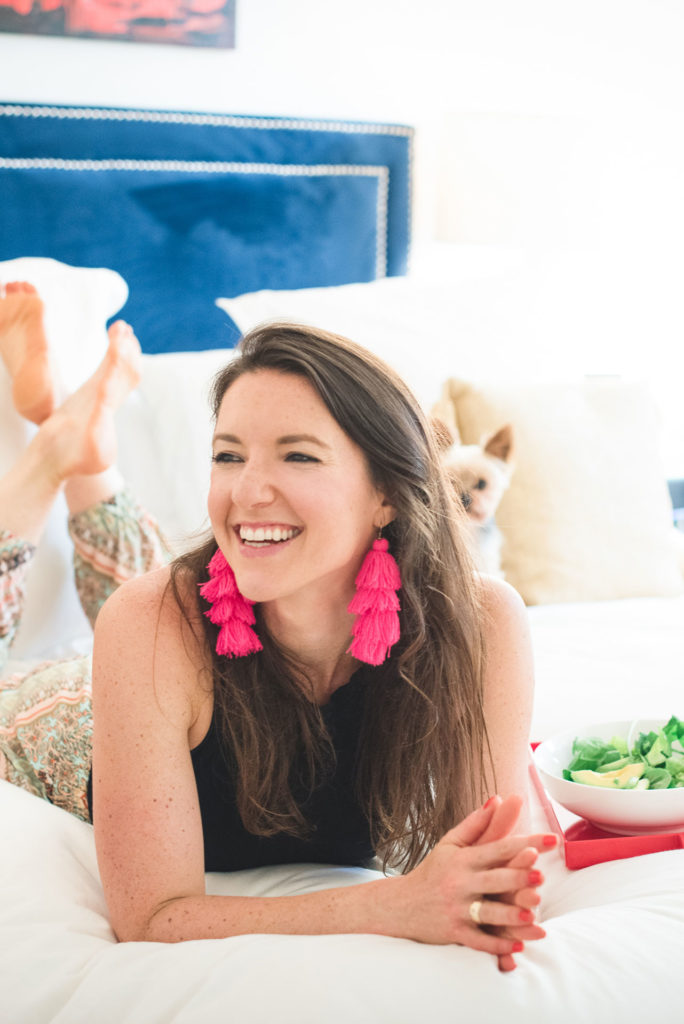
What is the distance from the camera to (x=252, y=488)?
118 centimetres

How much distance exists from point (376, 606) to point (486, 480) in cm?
90

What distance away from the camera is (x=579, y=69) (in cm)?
329

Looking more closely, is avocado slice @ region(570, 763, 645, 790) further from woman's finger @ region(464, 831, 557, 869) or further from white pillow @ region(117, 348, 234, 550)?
white pillow @ region(117, 348, 234, 550)

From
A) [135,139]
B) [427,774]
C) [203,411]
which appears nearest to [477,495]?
[203,411]

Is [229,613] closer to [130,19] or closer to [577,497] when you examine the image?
[577,497]

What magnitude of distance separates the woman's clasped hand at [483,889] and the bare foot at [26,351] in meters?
1.27

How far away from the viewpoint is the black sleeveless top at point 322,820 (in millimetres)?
1294

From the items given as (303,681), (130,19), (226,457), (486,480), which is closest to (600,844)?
(303,681)

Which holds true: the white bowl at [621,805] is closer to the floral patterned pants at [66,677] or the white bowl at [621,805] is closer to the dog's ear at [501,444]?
the floral patterned pants at [66,677]

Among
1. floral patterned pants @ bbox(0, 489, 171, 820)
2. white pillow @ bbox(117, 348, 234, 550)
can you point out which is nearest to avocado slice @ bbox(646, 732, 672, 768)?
floral patterned pants @ bbox(0, 489, 171, 820)

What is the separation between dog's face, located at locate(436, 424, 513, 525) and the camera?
212cm

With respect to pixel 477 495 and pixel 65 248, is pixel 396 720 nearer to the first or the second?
pixel 477 495

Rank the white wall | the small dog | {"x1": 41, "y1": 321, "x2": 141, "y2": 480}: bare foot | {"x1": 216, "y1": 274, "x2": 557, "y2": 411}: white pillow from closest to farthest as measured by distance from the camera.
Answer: {"x1": 41, "y1": 321, "x2": 141, "y2": 480}: bare foot, the small dog, {"x1": 216, "y1": 274, "x2": 557, "y2": 411}: white pillow, the white wall

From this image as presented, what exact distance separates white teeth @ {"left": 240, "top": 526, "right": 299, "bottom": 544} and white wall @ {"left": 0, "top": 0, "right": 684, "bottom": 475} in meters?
1.83
